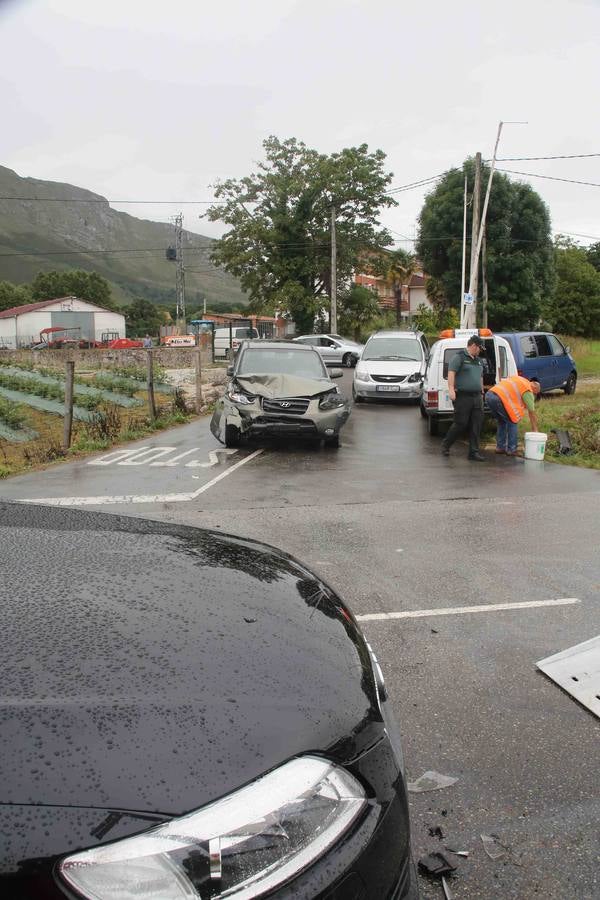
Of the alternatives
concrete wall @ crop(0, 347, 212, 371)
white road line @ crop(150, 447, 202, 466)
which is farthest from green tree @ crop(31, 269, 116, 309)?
white road line @ crop(150, 447, 202, 466)

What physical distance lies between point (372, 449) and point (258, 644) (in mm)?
10601

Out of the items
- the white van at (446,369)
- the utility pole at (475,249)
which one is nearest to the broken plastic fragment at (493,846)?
the white van at (446,369)

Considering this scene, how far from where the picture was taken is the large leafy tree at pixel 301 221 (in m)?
46.6

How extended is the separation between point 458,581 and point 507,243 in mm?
35976

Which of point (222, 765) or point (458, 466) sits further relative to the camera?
point (458, 466)

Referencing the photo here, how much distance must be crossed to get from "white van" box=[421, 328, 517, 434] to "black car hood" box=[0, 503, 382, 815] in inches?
438

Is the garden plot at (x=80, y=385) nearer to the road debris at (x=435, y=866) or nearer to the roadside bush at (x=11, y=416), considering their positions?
the roadside bush at (x=11, y=416)

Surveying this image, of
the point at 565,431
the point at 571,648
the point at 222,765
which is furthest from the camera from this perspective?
the point at 565,431

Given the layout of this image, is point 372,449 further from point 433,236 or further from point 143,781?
point 433,236

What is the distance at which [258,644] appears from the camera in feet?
6.11

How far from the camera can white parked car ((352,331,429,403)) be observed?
1845 centimetres

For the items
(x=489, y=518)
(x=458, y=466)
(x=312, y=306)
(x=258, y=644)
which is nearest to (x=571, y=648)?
(x=258, y=644)

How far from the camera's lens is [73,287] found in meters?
118

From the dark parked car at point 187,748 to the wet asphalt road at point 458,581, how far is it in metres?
0.91
